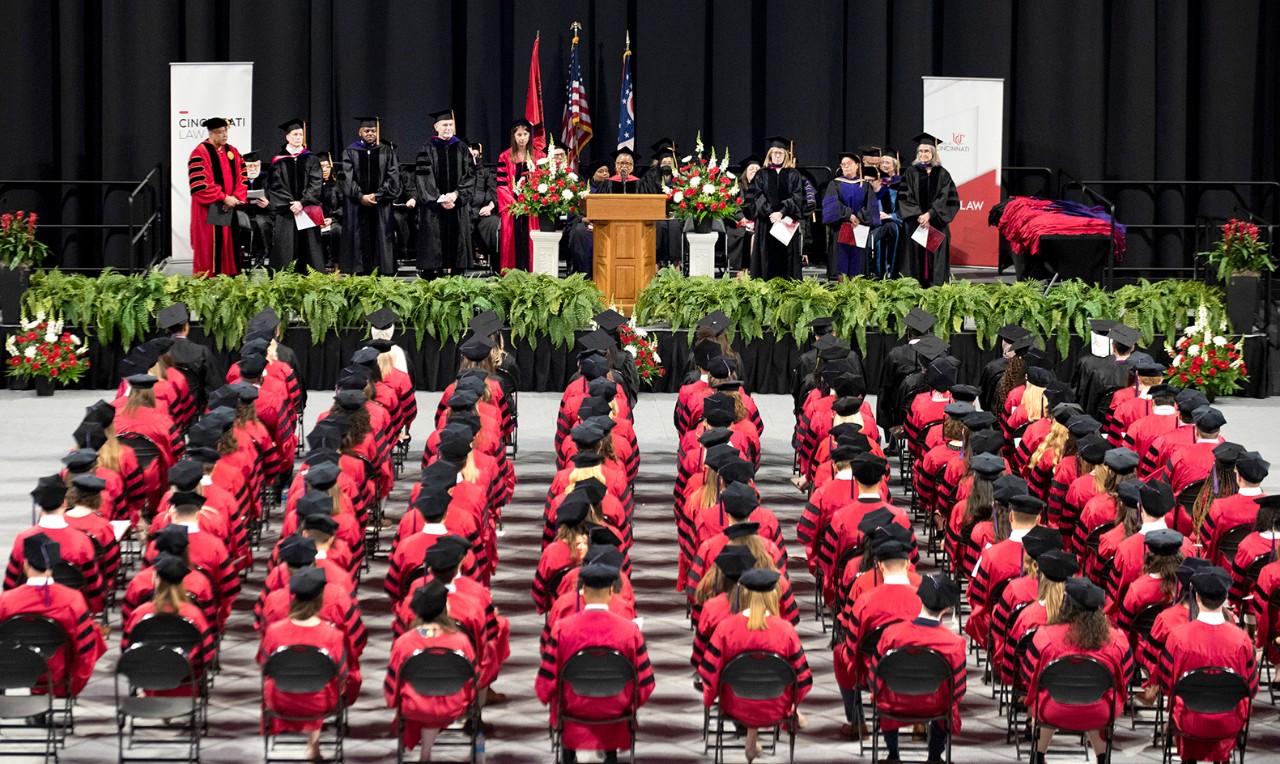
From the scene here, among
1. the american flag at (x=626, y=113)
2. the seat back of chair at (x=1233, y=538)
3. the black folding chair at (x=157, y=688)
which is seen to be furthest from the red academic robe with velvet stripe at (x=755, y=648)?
the american flag at (x=626, y=113)

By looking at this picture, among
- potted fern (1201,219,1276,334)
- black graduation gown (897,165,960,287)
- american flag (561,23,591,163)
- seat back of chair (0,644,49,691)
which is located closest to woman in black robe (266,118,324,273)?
american flag (561,23,591,163)

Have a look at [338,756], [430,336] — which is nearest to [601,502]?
[338,756]

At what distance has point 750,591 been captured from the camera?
23.2 ft

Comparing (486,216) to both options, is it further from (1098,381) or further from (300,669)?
(300,669)

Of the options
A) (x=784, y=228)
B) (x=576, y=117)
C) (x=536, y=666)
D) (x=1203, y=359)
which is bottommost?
(x=536, y=666)

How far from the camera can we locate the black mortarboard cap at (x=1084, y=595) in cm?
693

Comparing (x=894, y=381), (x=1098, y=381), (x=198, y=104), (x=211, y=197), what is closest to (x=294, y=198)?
(x=211, y=197)

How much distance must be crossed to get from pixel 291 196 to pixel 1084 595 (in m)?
12.5

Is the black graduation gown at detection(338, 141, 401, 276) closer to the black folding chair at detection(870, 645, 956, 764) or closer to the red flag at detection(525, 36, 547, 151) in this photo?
the red flag at detection(525, 36, 547, 151)

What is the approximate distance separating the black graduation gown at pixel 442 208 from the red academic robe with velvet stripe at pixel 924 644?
39.0 feet

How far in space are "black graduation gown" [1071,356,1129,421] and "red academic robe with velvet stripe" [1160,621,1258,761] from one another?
535cm

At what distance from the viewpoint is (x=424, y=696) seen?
6883mm

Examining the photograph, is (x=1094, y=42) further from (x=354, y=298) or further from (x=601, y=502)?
(x=601, y=502)

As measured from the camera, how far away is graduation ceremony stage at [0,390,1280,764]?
25.2 feet
